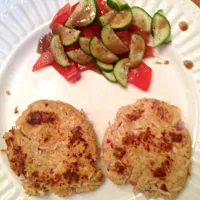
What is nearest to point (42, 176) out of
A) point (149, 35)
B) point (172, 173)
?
point (172, 173)

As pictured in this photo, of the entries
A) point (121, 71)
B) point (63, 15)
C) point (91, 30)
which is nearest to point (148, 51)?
point (121, 71)

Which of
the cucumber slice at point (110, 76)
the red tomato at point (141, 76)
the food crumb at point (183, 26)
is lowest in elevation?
the red tomato at point (141, 76)

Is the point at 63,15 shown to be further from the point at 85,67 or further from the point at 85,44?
the point at 85,67

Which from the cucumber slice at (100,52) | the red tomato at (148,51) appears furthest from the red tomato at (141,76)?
the cucumber slice at (100,52)

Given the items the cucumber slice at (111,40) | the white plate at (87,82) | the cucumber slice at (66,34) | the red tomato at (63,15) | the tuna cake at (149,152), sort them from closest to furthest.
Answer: the tuna cake at (149,152), the white plate at (87,82), the cucumber slice at (111,40), the cucumber slice at (66,34), the red tomato at (63,15)

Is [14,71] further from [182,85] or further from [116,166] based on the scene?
[182,85]

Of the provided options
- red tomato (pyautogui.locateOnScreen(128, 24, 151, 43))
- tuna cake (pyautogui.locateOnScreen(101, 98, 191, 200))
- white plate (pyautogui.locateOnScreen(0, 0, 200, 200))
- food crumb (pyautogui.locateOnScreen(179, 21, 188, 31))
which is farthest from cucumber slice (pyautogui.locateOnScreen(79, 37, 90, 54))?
food crumb (pyautogui.locateOnScreen(179, 21, 188, 31))

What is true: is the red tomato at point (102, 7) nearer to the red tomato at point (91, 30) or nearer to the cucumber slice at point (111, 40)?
the red tomato at point (91, 30)

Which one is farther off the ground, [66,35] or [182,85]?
[66,35]
